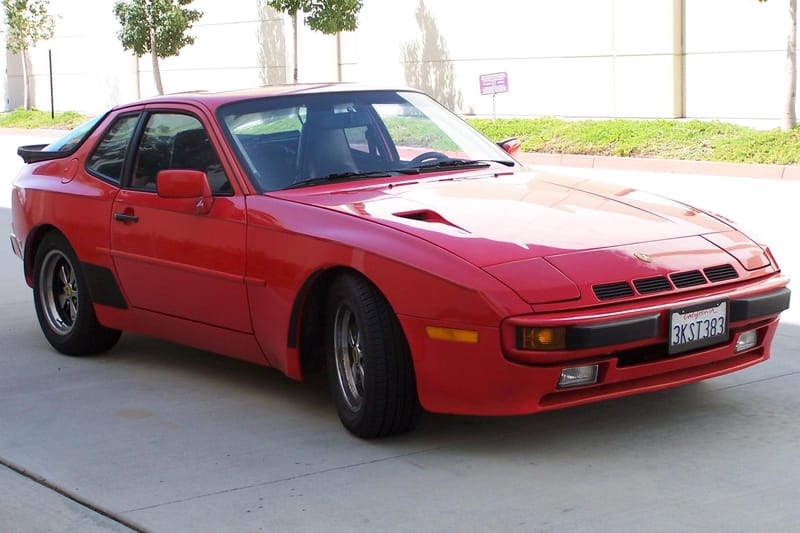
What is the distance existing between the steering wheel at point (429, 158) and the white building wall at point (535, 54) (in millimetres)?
12568

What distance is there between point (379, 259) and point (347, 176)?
1.05 m

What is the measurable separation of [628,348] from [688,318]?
27 cm

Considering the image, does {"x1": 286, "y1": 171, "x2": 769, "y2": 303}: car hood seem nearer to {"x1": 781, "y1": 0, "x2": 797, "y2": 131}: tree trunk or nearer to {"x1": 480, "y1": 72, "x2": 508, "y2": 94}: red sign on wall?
{"x1": 781, "y1": 0, "x2": 797, "y2": 131}: tree trunk

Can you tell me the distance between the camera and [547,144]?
62.1 feet

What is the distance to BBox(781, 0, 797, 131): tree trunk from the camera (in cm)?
1691

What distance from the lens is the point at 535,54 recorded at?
72.6ft

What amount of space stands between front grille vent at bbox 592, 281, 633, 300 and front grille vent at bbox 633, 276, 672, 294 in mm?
40

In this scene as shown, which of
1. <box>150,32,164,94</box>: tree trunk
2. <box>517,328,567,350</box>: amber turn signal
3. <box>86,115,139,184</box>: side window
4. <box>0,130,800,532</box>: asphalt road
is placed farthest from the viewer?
<box>150,32,164,94</box>: tree trunk

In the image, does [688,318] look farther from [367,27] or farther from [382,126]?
[367,27]

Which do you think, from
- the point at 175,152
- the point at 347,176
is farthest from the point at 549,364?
the point at 175,152

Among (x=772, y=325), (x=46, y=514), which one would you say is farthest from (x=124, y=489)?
(x=772, y=325)

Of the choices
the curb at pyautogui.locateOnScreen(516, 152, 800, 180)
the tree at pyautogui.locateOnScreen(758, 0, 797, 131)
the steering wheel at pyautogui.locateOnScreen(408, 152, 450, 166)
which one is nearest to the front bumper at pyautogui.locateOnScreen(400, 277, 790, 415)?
the steering wheel at pyautogui.locateOnScreen(408, 152, 450, 166)

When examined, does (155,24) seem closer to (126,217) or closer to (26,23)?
(26,23)

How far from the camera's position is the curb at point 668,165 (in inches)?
599
